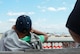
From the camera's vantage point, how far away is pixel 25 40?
3.86 meters

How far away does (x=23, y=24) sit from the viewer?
→ 13.3 ft

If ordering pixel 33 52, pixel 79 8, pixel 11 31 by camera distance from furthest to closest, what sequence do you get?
pixel 11 31, pixel 33 52, pixel 79 8

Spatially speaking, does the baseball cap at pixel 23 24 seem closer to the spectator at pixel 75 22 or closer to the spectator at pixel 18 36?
the spectator at pixel 18 36

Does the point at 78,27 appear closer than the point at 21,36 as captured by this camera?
Yes

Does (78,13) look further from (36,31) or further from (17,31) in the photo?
(36,31)

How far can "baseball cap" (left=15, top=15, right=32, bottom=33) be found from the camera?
157 inches

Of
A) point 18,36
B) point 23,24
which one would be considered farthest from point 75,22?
point 23,24

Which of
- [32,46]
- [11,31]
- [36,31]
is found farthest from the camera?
[36,31]

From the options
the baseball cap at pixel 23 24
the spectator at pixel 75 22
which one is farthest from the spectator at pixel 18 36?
the spectator at pixel 75 22

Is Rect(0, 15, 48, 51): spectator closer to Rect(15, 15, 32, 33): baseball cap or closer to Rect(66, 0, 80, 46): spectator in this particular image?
Rect(15, 15, 32, 33): baseball cap

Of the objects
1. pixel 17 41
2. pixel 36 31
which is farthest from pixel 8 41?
pixel 36 31

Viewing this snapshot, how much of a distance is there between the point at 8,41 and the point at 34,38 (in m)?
0.34

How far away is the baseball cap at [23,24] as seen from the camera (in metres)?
4.00

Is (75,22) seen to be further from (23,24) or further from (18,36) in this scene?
(23,24)
